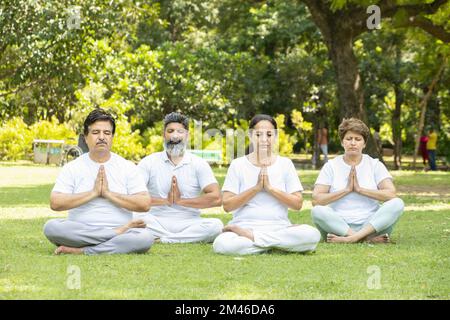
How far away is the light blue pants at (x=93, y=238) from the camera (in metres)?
9.66

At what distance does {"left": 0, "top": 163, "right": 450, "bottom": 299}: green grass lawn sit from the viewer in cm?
743

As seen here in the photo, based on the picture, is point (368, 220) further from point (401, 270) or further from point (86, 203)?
point (86, 203)

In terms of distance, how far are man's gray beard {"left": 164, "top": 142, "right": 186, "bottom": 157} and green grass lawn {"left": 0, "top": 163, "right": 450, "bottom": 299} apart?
1045mm

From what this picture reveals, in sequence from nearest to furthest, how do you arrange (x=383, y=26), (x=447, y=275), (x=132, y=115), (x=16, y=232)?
(x=447, y=275)
(x=16, y=232)
(x=383, y=26)
(x=132, y=115)

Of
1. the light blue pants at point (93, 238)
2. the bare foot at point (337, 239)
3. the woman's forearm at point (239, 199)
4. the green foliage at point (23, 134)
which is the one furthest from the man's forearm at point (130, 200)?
the green foliage at point (23, 134)

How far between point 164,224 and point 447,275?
370 cm

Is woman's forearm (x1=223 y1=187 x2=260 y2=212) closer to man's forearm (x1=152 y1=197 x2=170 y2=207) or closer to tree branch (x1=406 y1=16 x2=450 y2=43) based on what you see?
man's forearm (x1=152 y1=197 x2=170 y2=207)

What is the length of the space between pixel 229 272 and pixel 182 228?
2.66 metres

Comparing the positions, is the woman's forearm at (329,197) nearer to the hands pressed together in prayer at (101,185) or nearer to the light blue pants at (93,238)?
the light blue pants at (93,238)

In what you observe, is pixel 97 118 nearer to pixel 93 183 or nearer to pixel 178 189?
pixel 93 183

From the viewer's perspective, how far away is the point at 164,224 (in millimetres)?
11188

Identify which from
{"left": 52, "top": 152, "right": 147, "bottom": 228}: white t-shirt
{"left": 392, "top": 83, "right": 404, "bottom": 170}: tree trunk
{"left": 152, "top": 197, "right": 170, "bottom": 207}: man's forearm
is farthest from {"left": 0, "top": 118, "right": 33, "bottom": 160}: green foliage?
{"left": 52, "top": 152, "right": 147, "bottom": 228}: white t-shirt

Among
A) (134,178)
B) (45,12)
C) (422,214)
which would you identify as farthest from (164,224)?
(45,12)

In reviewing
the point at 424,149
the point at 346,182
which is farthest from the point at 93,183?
the point at 424,149
